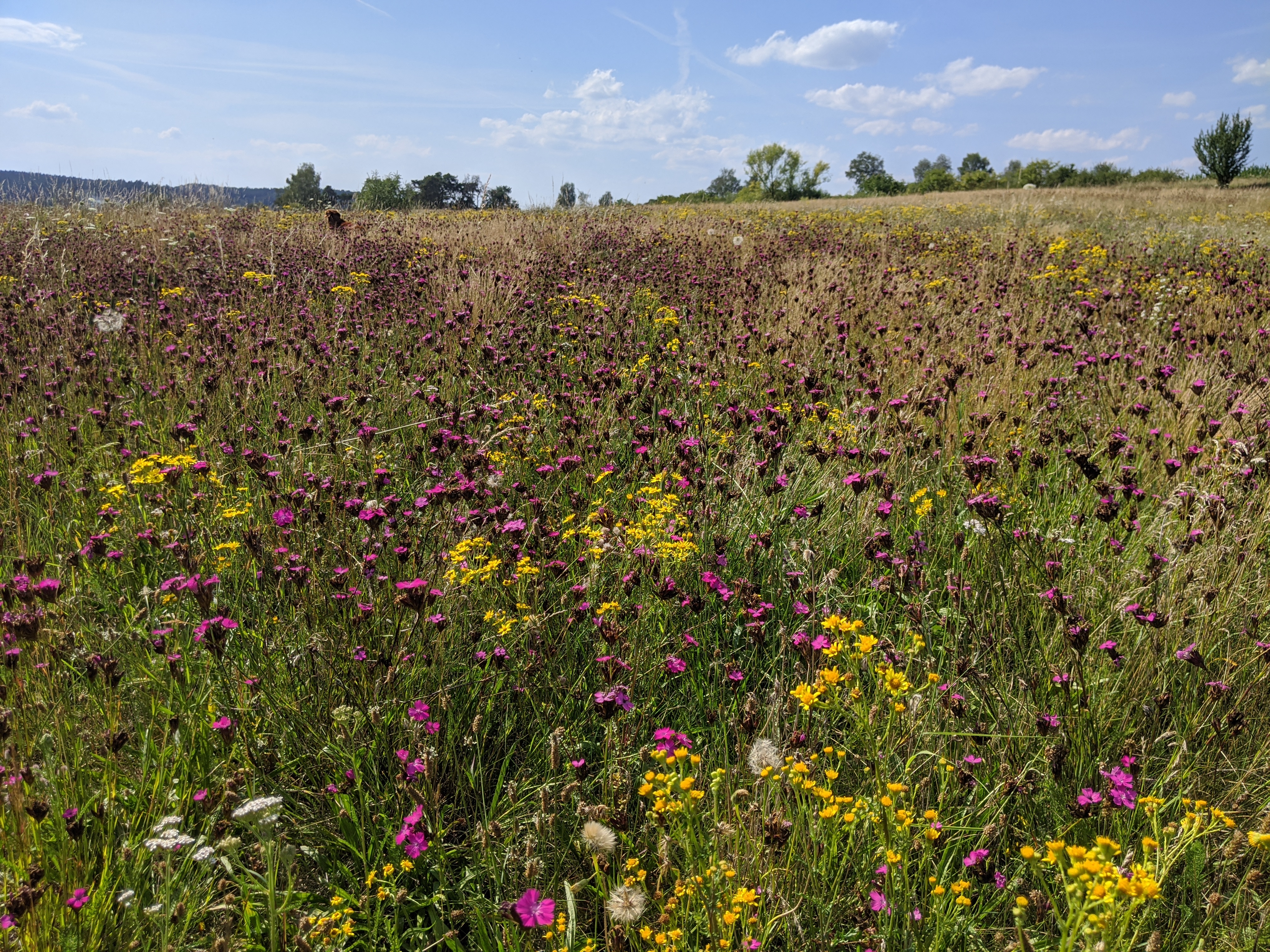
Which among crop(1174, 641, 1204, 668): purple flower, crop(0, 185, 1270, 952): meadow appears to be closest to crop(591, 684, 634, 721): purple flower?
crop(0, 185, 1270, 952): meadow

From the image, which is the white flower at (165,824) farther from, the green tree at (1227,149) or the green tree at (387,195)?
the green tree at (1227,149)

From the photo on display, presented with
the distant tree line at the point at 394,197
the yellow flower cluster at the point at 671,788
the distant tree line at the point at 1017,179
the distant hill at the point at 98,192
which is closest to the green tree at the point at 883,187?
the distant tree line at the point at 1017,179

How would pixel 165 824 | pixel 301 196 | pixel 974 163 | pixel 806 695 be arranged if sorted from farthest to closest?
pixel 974 163, pixel 301 196, pixel 806 695, pixel 165 824

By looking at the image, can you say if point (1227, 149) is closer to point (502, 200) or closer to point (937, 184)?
point (937, 184)

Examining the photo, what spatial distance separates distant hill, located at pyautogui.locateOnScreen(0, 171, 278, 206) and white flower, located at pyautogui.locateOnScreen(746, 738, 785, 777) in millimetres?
15008

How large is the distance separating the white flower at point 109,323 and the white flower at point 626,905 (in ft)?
18.5

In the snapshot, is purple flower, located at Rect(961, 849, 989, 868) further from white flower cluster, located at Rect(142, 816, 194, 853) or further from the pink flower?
white flower cluster, located at Rect(142, 816, 194, 853)

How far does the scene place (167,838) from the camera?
1342mm

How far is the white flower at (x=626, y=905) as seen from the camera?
4.17ft

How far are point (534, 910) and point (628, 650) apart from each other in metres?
0.99

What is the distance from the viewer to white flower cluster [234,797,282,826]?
1284mm

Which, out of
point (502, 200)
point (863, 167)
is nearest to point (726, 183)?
point (863, 167)

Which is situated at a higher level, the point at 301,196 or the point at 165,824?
the point at 301,196

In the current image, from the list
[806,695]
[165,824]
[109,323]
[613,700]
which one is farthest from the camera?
[109,323]
